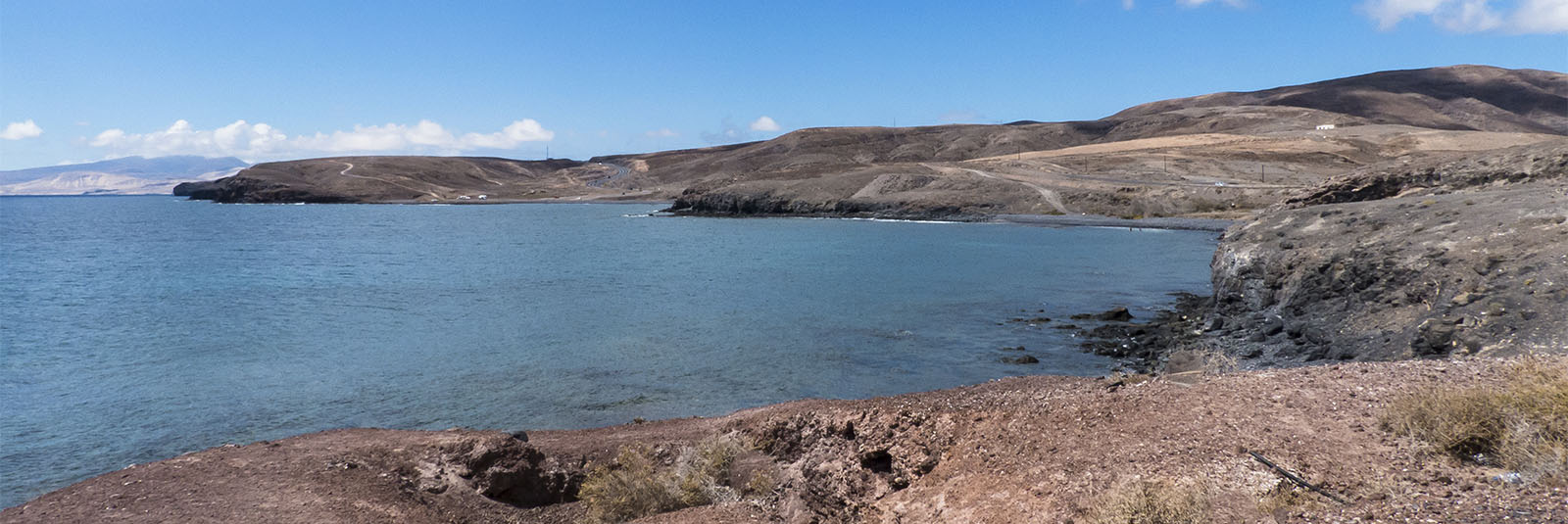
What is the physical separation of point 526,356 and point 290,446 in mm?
9188

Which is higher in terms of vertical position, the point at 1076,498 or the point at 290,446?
the point at 1076,498

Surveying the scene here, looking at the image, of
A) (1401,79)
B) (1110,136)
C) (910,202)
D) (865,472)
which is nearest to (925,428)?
(865,472)

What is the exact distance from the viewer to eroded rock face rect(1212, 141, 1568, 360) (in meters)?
13.0

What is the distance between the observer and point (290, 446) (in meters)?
10.3

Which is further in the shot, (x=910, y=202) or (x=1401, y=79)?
(x=1401, y=79)

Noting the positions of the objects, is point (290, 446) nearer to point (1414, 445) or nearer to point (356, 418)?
point (356, 418)

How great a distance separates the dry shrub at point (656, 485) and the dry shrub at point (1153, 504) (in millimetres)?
3800

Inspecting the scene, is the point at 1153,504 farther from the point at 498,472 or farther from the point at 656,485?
the point at 498,472

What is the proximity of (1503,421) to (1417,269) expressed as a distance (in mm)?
11217

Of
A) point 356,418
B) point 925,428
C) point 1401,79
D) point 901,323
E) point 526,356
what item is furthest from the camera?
point 1401,79

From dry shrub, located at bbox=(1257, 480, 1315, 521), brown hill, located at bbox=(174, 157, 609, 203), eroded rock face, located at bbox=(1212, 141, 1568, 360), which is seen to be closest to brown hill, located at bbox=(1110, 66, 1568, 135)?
brown hill, located at bbox=(174, 157, 609, 203)

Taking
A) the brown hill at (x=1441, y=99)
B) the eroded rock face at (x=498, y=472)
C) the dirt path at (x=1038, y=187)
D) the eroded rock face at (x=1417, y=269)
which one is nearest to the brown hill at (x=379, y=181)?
the dirt path at (x=1038, y=187)

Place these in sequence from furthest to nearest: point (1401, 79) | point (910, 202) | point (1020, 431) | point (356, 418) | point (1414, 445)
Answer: point (1401, 79), point (910, 202), point (356, 418), point (1020, 431), point (1414, 445)

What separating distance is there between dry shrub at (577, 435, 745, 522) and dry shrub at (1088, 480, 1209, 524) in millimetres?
3800
